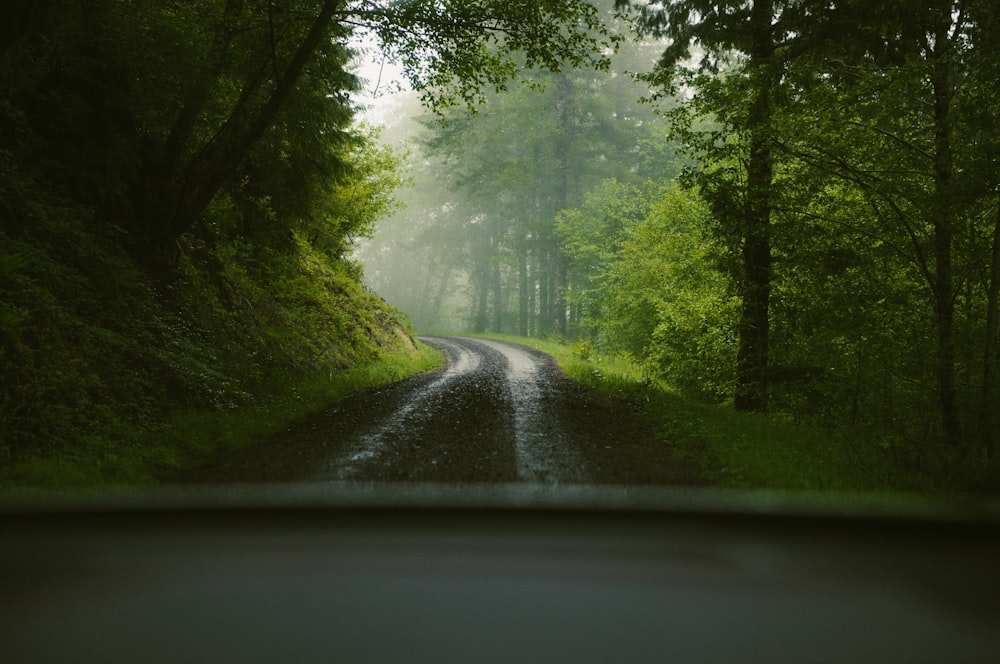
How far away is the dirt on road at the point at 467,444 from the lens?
18.4 ft

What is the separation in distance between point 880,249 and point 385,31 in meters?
8.58

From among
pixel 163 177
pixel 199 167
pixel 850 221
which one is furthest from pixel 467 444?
pixel 163 177

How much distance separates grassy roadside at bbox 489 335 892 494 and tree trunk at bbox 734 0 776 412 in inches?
35.4

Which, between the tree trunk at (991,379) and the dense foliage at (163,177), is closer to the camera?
the tree trunk at (991,379)

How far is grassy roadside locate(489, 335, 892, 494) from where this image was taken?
5.31 metres

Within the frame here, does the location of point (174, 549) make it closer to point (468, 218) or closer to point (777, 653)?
point (777, 653)

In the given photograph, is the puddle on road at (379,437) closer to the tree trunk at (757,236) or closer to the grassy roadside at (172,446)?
the grassy roadside at (172,446)

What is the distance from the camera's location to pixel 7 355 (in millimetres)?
5715

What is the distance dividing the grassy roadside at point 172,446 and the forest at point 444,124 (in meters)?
0.05

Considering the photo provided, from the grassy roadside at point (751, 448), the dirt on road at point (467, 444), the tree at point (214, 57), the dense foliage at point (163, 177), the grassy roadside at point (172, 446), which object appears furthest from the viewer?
the tree at point (214, 57)

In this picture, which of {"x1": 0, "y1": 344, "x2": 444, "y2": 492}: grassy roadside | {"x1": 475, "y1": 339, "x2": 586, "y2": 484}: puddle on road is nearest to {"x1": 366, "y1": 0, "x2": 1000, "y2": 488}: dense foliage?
{"x1": 475, "y1": 339, "x2": 586, "y2": 484}: puddle on road

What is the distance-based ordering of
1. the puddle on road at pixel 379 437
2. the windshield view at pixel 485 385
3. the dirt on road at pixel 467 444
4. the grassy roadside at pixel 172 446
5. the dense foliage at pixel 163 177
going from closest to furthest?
the windshield view at pixel 485 385, the grassy roadside at pixel 172 446, the dirt on road at pixel 467 444, the puddle on road at pixel 379 437, the dense foliage at pixel 163 177

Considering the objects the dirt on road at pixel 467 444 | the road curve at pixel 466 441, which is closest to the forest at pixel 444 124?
the dirt on road at pixel 467 444

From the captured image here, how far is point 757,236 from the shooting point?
9.24 meters
